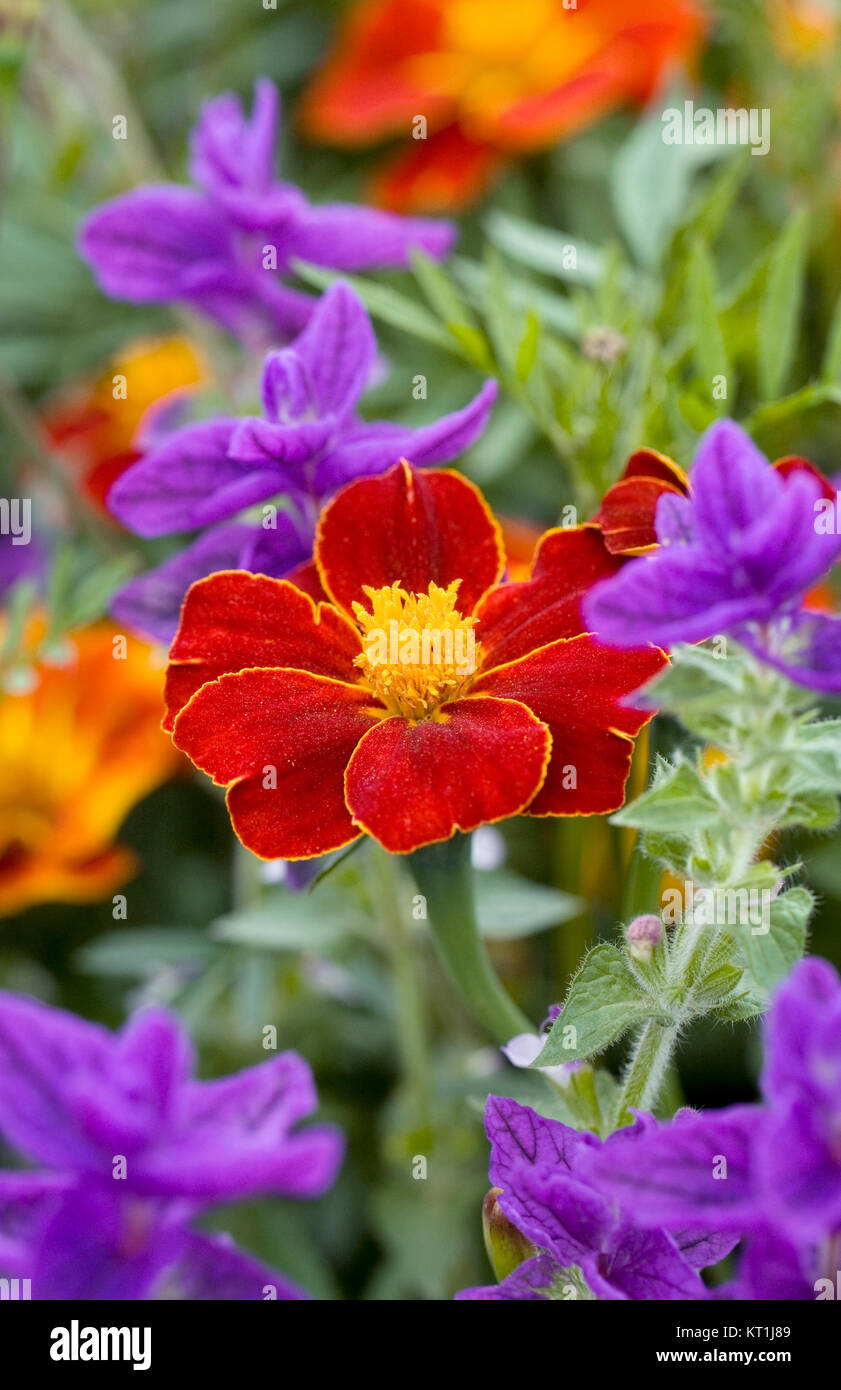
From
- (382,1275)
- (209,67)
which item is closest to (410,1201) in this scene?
(382,1275)

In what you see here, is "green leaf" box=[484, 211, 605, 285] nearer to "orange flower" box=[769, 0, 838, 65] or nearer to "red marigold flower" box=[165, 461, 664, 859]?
"red marigold flower" box=[165, 461, 664, 859]

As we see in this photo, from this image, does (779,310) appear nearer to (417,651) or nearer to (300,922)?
(417,651)

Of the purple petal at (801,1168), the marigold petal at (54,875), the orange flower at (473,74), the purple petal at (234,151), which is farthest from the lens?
the orange flower at (473,74)

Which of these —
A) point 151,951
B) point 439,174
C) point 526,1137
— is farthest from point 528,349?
point 439,174

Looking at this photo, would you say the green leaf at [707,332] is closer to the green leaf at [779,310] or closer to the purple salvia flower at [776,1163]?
the green leaf at [779,310]

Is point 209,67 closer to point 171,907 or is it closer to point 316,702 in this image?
point 171,907

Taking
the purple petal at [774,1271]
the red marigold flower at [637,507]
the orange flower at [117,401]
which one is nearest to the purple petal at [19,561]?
the orange flower at [117,401]

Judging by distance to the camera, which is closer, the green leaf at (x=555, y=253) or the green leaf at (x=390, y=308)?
the green leaf at (x=390, y=308)
